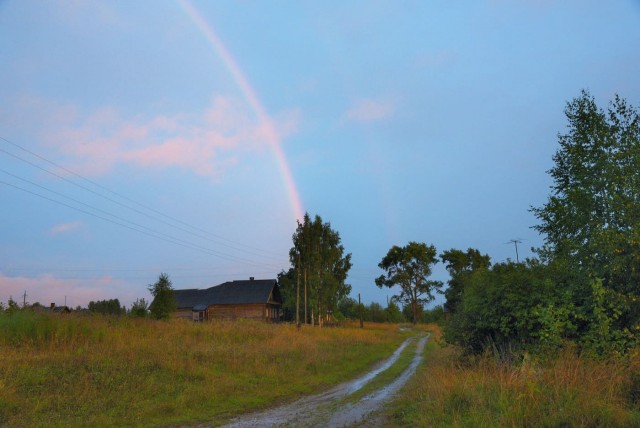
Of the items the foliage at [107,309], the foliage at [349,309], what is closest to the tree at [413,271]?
the foliage at [349,309]

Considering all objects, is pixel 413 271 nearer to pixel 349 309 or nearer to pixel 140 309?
pixel 349 309

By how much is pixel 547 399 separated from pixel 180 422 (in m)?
8.40

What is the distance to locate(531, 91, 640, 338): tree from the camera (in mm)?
10875

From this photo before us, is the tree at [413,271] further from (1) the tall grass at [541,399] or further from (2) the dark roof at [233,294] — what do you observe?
(1) the tall grass at [541,399]

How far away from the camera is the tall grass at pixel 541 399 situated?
6.59m

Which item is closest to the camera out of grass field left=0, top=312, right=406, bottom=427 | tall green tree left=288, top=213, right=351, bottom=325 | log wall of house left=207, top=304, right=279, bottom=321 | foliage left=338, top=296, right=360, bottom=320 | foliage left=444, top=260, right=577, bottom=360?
grass field left=0, top=312, right=406, bottom=427

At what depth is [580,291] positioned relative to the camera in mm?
12336

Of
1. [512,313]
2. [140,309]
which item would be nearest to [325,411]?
[512,313]

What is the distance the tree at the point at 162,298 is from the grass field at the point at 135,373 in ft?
31.4

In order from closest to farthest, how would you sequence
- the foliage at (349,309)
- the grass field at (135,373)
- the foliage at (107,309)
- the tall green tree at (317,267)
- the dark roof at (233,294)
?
the grass field at (135,373) < the foliage at (107,309) < the tall green tree at (317,267) < the dark roof at (233,294) < the foliage at (349,309)

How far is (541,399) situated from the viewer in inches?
285

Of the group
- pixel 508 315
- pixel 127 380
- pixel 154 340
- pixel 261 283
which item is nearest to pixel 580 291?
pixel 508 315

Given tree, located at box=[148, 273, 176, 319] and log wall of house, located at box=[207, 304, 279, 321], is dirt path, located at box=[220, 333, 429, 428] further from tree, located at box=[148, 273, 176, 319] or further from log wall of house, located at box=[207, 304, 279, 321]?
log wall of house, located at box=[207, 304, 279, 321]

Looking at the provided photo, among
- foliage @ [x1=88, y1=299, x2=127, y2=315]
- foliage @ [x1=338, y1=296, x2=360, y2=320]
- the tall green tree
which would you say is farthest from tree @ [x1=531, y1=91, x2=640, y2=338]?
foliage @ [x1=338, y1=296, x2=360, y2=320]
